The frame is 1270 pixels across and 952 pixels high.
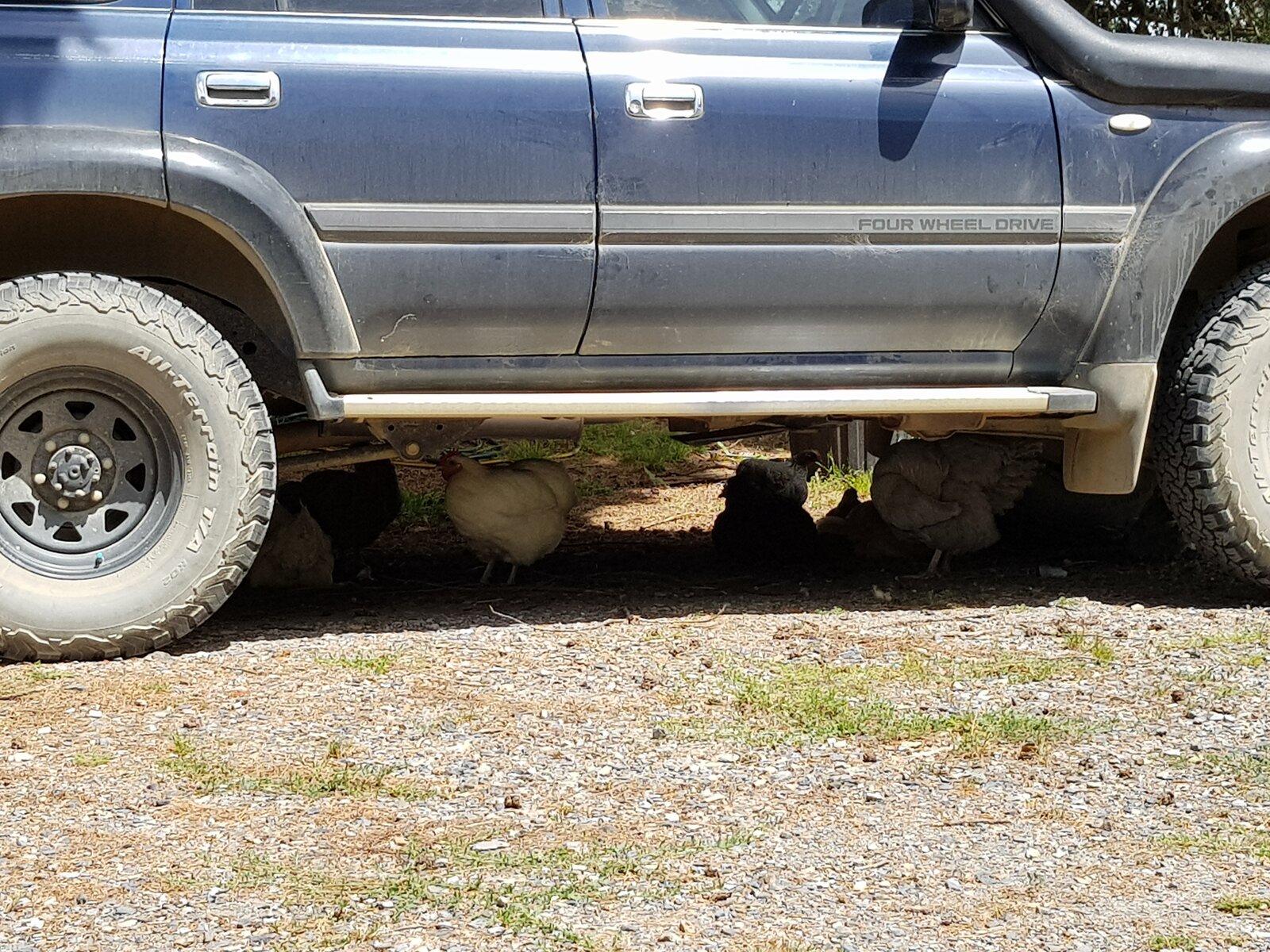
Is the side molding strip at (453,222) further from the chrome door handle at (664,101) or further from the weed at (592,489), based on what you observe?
the weed at (592,489)

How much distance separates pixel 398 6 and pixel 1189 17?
425 centimetres

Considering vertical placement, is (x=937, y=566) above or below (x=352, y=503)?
below

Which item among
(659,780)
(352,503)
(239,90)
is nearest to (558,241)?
(239,90)

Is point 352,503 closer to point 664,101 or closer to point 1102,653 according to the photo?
point 664,101

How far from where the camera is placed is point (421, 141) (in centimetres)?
380

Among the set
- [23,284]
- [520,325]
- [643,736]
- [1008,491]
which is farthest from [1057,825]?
[23,284]

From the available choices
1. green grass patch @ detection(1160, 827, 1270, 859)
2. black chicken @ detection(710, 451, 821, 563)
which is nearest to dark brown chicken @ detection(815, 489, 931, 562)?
black chicken @ detection(710, 451, 821, 563)

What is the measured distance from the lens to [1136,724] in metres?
3.30

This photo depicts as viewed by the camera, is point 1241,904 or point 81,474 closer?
point 1241,904

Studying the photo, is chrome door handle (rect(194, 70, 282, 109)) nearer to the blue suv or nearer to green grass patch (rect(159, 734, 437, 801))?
the blue suv

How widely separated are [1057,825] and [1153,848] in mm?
175

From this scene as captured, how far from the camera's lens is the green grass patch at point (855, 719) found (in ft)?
10.6

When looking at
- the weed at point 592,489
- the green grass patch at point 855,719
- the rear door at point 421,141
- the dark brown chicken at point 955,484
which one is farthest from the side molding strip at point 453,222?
the weed at point 592,489

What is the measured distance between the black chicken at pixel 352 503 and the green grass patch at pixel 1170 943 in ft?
11.5
